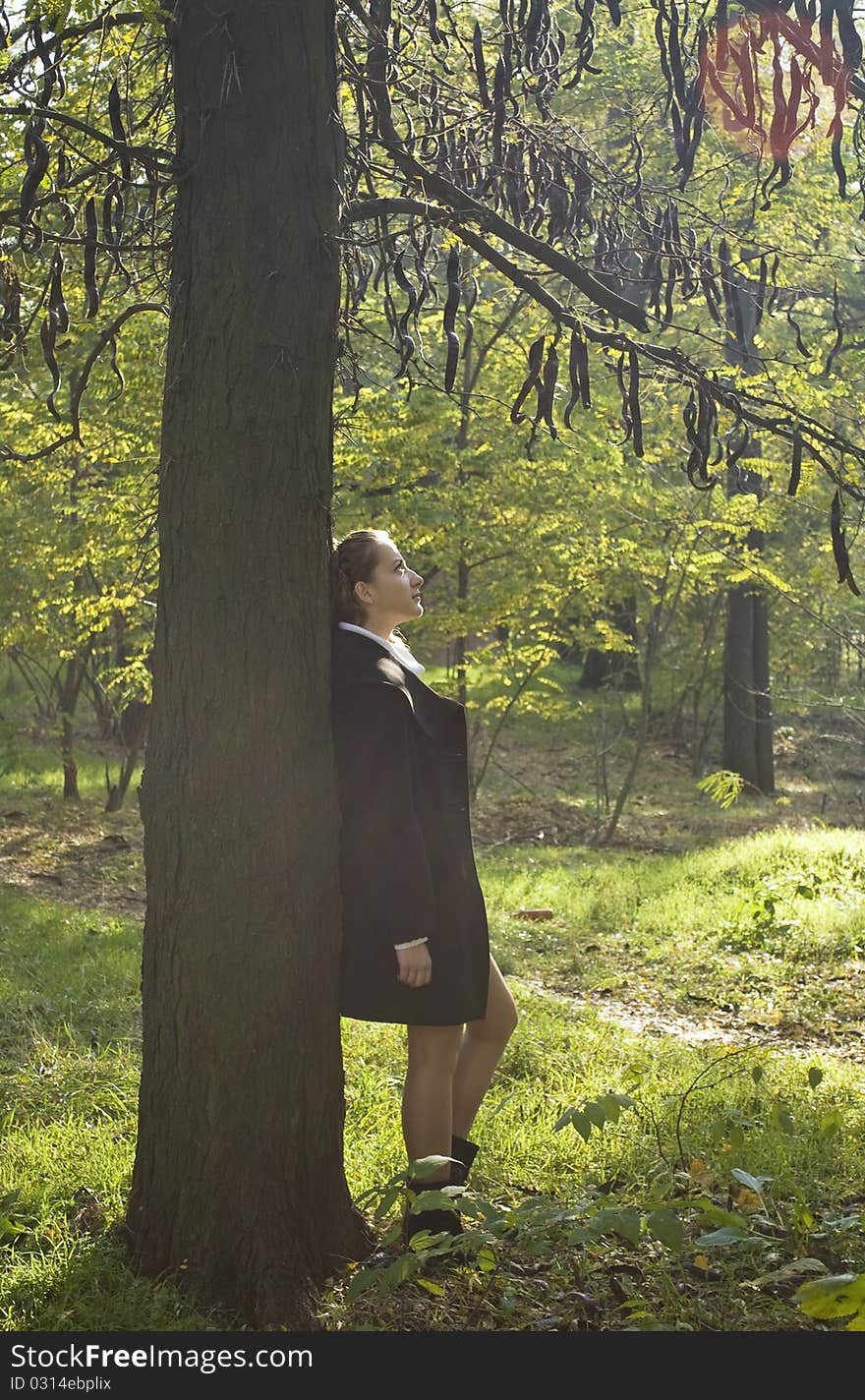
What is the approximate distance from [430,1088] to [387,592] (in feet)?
4.65

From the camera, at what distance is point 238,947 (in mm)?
3354

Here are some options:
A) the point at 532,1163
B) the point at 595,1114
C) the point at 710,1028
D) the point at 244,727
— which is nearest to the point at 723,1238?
the point at 595,1114

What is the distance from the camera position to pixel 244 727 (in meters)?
3.38

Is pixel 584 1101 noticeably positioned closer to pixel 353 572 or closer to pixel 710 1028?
pixel 353 572

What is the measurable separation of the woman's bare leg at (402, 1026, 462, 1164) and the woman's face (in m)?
1.18

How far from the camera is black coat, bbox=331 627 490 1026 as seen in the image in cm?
355

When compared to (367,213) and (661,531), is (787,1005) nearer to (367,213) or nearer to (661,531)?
(367,213)

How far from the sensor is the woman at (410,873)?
3566 mm

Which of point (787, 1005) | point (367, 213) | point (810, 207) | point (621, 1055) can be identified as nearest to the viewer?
point (367, 213)

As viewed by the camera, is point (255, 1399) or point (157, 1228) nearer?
point (255, 1399)

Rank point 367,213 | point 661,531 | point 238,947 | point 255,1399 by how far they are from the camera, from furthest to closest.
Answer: point 661,531 → point 367,213 → point 238,947 → point 255,1399

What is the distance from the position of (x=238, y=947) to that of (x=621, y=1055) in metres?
3.17

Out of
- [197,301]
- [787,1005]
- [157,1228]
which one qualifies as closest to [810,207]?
[787,1005]

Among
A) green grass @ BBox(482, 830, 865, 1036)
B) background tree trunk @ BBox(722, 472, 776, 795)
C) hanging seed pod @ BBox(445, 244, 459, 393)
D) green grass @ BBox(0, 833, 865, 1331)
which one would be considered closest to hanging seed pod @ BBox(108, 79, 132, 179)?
hanging seed pod @ BBox(445, 244, 459, 393)
